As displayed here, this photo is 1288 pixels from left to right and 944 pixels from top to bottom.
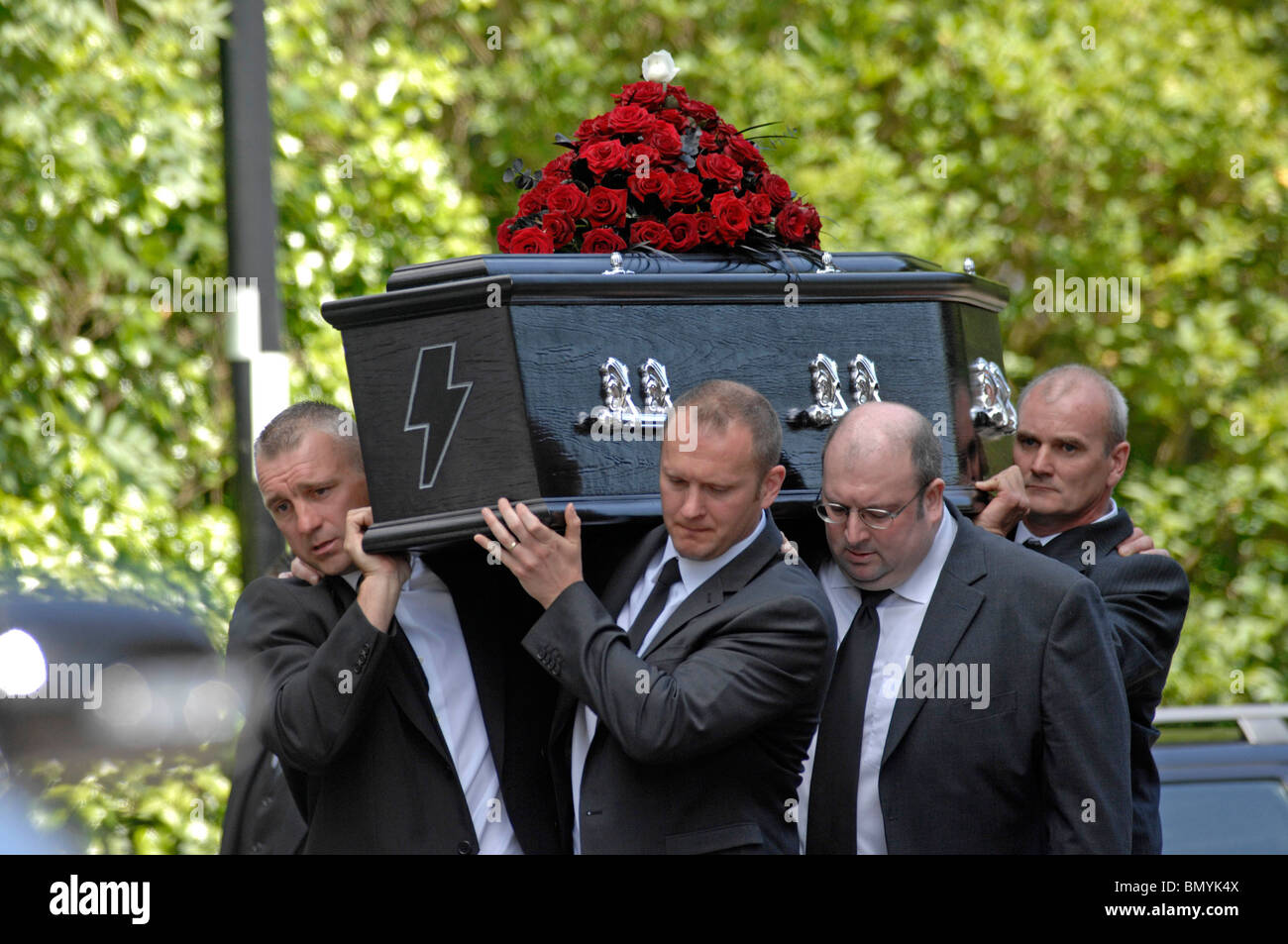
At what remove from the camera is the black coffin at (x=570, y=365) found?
3.24 metres

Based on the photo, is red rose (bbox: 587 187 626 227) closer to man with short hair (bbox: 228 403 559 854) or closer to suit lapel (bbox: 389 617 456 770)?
man with short hair (bbox: 228 403 559 854)

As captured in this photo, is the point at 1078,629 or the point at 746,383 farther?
the point at 746,383

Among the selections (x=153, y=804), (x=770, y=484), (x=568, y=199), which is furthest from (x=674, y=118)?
(x=153, y=804)

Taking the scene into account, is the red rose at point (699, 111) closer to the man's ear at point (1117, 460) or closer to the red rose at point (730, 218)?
the red rose at point (730, 218)

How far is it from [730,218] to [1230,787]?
221 centimetres

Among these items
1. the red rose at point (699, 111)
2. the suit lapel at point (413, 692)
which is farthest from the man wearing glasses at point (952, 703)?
the red rose at point (699, 111)

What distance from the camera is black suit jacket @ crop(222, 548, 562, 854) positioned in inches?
124

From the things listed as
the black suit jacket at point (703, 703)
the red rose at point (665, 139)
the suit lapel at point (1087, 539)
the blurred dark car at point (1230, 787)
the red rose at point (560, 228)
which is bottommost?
the blurred dark car at point (1230, 787)

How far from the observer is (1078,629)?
126 inches

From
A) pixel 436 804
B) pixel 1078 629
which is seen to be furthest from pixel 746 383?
pixel 436 804

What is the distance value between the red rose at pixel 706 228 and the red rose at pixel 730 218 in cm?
1
